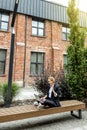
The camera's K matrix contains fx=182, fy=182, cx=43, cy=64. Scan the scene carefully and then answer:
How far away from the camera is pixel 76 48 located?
8.45m

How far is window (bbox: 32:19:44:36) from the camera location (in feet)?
55.1

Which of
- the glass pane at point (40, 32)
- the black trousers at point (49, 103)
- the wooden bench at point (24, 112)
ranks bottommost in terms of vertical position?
the wooden bench at point (24, 112)

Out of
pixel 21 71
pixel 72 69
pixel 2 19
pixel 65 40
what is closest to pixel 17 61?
pixel 21 71

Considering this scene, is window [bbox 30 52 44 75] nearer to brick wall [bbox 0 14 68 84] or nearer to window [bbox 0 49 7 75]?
brick wall [bbox 0 14 68 84]

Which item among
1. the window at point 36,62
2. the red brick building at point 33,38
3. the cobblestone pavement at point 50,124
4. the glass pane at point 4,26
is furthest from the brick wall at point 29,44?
the cobblestone pavement at point 50,124

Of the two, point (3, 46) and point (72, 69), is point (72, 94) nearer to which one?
point (72, 69)

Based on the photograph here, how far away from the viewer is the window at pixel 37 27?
16797mm

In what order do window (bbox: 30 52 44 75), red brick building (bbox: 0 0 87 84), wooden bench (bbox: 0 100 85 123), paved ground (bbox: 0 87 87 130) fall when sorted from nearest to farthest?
1. wooden bench (bbox: 0 100 85 123)
2. paved ground (bbox: 0 87 87 130)
3. red brick building (bbox: 0 0 87 84)
4. window (bbox: 30 52 44 75)

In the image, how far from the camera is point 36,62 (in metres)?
16.4

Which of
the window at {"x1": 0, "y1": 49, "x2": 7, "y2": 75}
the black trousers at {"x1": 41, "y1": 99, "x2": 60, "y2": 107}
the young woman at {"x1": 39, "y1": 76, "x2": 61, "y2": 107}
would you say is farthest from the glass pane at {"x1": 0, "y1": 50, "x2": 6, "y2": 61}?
the black trousers at {"x1": 41, "y1": 99, "x2": 60, "y2": 107}

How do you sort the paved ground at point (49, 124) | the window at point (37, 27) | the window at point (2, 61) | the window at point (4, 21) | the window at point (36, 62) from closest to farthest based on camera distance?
the paved ground at point (49, 124)
the window at point (2, 61)
the window at point (4, 21)
the window at point (36, 62)
the window at point (37, 27)

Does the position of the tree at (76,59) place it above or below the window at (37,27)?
below

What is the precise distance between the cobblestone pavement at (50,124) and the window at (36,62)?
977 centimetres

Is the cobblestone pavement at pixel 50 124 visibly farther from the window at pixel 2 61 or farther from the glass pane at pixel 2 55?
the glass pane at pixel 2 55
